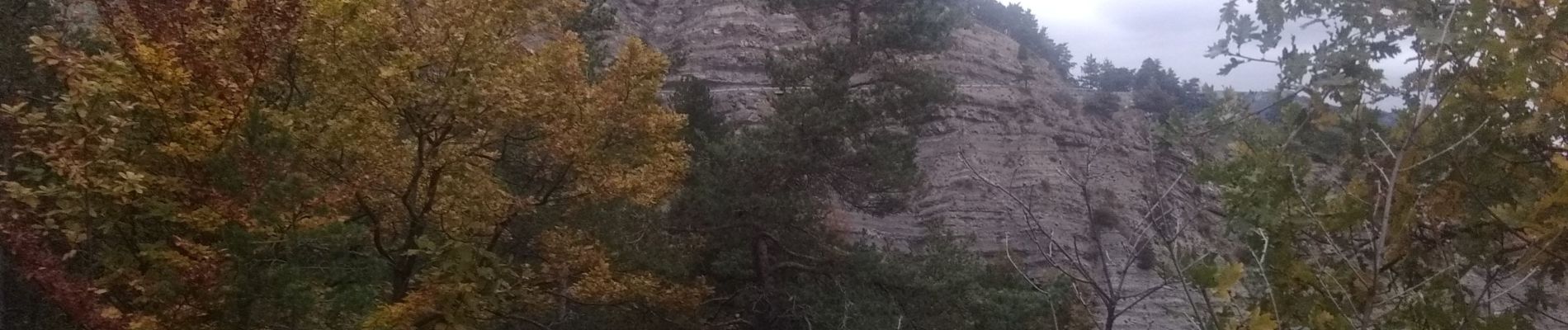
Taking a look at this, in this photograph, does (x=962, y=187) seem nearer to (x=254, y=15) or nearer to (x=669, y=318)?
(x=669, y=318)

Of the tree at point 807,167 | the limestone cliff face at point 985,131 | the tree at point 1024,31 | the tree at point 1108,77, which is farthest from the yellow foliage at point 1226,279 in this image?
the tree at point 1024,31

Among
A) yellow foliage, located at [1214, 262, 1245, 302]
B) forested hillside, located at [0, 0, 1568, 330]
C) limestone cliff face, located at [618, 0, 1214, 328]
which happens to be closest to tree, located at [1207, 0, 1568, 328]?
forested hillside, located at [0, 0, 1568, 330]

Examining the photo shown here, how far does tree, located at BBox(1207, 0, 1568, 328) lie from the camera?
5.70 m

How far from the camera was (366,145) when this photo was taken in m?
8.54

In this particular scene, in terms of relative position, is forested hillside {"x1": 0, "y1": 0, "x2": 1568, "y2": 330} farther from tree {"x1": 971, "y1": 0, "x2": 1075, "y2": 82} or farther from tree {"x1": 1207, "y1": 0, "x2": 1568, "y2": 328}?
tree {"x1": 971, "y1": 0, "x2": 1075, "y2": 82}

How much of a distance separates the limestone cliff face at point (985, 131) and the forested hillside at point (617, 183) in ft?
19.0

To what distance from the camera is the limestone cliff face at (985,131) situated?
79.0 feet

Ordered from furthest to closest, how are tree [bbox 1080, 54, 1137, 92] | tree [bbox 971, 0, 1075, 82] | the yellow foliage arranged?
1. tree [bbox 971, 0, 1075, 82]
2. tree [bbox 1080, 54, 1137, 92]
3. the yellow foliage

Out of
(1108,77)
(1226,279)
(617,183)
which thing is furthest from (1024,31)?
(1226,279)

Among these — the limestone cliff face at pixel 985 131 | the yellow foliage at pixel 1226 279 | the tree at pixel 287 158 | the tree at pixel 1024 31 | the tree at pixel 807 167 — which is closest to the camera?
the yellow foliage at pixel 1226 279

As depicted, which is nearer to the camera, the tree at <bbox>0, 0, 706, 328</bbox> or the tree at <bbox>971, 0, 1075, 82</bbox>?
the tree at <bbox>0, 0, 706, 328</bbox>

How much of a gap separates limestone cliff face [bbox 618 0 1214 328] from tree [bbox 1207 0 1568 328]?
10.6 meters

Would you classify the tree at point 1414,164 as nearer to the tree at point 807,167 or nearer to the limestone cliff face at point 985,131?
the tree at point 807,167

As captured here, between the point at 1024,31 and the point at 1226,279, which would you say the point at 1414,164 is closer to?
the point at 1226,279
